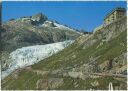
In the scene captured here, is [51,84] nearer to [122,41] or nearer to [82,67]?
[82,67]

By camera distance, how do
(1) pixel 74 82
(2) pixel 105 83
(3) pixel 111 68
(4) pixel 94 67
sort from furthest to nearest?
(4) pixel 94 67, (3) pixel 111 68, (1) pixel 74 82, (2) pixel 105 83

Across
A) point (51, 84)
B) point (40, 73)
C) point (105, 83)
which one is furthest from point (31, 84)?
point (105, 83)

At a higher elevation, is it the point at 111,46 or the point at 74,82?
the point at 111,46

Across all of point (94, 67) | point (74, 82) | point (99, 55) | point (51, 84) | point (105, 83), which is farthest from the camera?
point (99, 55)

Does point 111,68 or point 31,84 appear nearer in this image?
point 111,68

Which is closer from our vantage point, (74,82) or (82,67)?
(74,82)

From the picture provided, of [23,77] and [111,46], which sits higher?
[111,46]

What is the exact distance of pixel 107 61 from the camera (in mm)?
151500

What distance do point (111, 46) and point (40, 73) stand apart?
108ft

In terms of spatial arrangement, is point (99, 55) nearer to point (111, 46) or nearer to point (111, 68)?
point (111, 46)

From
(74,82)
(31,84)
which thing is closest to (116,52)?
(31,84)

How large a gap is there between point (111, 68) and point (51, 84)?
78.1 ft

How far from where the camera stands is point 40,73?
17800 cm

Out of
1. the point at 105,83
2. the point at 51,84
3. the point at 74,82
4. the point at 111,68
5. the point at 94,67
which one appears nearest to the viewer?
the point at 105,83
